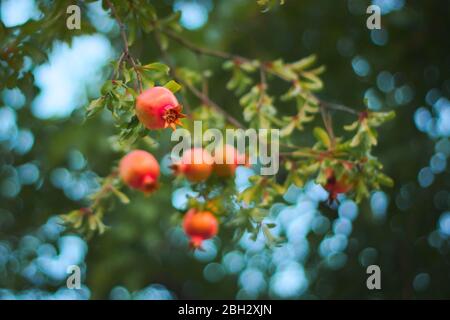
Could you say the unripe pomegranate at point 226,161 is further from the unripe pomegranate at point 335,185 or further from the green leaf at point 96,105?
the green leaf at point 96,105

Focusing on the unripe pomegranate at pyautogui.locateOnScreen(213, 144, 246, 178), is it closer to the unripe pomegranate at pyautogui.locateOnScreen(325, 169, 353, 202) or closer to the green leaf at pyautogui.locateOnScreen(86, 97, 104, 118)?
the unripe pomegranate at pyautogui.locateOnScreen(325, 169, 353, 202)

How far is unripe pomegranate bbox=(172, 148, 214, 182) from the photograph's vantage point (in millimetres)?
1773

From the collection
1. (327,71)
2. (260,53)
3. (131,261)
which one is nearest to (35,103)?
(131,261)

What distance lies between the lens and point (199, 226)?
6.10 ft

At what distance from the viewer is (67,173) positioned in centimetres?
355

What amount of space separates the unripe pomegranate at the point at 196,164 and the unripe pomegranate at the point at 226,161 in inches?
1.2

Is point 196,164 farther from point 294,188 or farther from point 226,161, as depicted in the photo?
point 294,188

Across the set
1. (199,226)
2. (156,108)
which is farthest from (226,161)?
(156,108)

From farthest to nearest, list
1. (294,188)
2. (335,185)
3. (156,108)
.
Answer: (294,188) < (335,185) < (156,108)

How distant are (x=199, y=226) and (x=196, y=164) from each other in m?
0.20

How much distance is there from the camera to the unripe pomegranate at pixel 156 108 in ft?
4.42

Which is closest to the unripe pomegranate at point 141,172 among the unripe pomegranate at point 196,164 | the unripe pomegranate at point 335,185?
the unripe pomegranate at point 196,164

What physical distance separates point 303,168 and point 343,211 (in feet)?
5.13

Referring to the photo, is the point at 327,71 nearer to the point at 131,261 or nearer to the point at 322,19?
the point at 322,19
